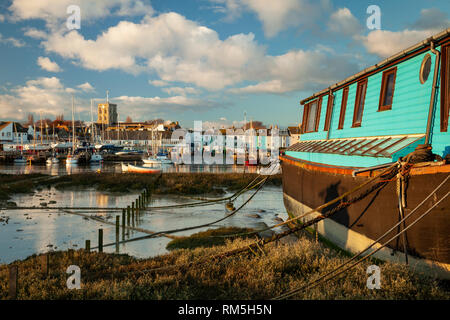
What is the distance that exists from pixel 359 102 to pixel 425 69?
3689 millimetres

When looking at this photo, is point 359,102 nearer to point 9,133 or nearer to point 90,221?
point 90,221

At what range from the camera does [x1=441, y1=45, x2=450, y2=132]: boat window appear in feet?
21.5

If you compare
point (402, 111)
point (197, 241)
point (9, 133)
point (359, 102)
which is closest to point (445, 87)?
point (402, 111)

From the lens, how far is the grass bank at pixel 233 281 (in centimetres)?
628

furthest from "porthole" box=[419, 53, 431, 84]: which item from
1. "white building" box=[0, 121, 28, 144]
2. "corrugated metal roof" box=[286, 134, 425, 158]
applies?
"white building" box=[0, 121, 28, 144]

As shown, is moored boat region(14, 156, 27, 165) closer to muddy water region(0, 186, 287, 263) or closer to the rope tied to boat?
muddy water region(0, 186, 287, 263)

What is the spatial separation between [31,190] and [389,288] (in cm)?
3218

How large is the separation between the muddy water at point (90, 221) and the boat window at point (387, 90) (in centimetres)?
1001

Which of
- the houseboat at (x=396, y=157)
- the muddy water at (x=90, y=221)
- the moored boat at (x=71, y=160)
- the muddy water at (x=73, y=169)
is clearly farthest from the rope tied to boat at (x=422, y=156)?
the moored boat at (x=71, y=160)

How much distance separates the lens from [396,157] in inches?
282

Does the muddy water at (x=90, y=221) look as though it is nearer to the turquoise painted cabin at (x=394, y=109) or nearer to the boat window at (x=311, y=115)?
the boat window at (x=311, y=115)

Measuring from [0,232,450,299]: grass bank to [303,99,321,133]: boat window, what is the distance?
8377 millimetres

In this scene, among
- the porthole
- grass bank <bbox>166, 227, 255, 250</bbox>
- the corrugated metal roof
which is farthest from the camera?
grass bank <bbox>166, 227, 255, 250</bbox>

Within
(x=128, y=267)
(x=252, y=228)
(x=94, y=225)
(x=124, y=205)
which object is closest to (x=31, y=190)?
(x=124, y=205)
